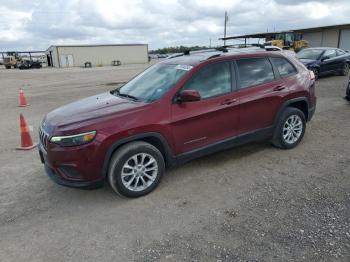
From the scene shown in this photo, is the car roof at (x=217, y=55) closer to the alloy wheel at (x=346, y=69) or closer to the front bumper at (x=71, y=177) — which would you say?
the front bumper at (x=71, y=177)

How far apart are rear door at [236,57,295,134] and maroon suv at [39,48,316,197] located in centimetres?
2

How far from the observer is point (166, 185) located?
4035mm

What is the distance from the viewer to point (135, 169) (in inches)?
144

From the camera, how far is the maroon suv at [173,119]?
3.42m

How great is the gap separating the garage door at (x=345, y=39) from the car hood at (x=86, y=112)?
35.6 meters

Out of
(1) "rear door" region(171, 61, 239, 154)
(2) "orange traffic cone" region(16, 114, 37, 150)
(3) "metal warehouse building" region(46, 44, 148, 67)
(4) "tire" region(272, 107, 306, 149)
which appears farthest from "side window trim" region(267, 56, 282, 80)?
(3) "metal warehouse building" region(46, 44, 148, 67)

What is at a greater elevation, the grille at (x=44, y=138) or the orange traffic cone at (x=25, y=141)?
the grille at (x=44, y=138)

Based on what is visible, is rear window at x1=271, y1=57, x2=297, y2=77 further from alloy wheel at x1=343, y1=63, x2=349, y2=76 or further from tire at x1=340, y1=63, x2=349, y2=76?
alloy wheel at x1=343, y1=63, x2=349, y2=76

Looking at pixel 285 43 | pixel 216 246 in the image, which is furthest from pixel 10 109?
pixel 285 43

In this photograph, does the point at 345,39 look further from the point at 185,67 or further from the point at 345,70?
the point at 185,67

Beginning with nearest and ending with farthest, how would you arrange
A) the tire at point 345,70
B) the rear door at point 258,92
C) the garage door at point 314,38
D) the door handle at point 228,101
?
the door handle at point 228,101, the rear door at point 258,92, the tire at point 345,70, the garage door at point 314,38

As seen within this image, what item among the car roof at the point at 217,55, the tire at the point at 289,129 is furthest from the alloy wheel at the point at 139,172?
the tire at the point at 289,129

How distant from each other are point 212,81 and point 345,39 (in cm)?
3510

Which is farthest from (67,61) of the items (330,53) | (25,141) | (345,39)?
(25,141)
